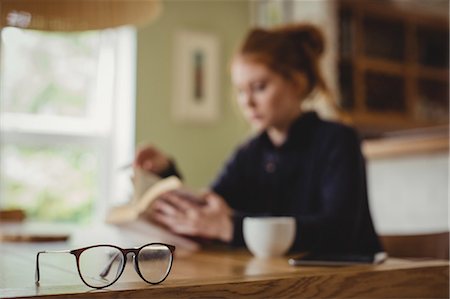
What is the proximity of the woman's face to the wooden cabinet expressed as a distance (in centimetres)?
162

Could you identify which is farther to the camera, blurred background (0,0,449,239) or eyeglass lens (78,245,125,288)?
blurred background (0,0,449,239)

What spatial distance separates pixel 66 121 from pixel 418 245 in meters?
2.59

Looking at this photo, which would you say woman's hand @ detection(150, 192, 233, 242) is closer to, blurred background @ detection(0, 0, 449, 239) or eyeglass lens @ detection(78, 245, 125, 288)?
eyeglass lens @ detection(78, 245, 125, 288)

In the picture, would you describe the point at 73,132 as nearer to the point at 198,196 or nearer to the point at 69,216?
the point at 69,216

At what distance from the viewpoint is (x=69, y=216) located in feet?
12.1

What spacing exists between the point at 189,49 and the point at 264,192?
2260mm

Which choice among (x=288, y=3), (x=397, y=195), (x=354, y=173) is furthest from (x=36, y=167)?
(x=354, y=173)

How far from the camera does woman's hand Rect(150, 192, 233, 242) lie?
140 centimetres

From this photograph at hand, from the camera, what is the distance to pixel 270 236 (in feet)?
4.08

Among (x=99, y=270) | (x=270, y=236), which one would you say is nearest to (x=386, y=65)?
(x=270, y=236)

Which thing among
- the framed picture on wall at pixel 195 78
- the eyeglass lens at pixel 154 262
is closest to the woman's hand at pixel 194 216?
the eyeglass lens at pixel 154 262

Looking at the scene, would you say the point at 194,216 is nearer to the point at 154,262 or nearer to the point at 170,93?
the point at 154,262

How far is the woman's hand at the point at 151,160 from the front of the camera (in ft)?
5.90

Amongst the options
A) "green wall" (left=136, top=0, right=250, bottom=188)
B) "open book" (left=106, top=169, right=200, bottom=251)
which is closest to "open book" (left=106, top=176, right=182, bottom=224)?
"open book" (left=106, top=169, right=200, bottom=251)
